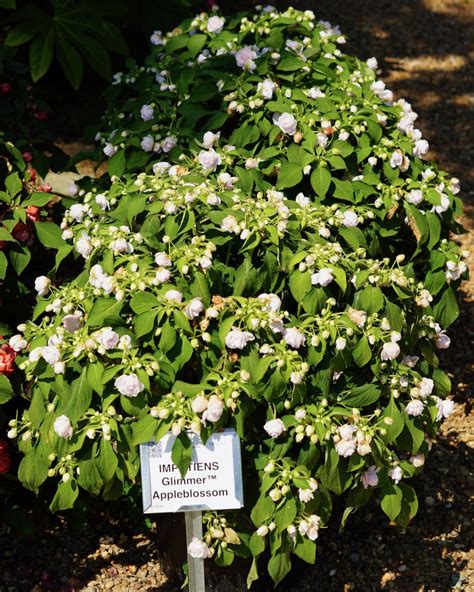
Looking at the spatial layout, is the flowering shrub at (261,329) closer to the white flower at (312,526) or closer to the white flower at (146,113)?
the white flower at (312,526)

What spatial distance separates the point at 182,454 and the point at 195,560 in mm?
362

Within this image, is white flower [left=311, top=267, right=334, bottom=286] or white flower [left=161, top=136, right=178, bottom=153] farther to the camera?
white flower [left=161, top=136, right=178, bottom=153]

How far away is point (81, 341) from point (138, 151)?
→ 1.03 metres

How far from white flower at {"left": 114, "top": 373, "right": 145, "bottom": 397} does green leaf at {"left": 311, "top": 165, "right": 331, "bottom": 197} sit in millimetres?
961

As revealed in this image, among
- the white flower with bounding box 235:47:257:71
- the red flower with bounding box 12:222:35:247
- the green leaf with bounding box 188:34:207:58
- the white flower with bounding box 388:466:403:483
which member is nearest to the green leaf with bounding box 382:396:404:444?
the white flower with bounding box 388:466:403:483

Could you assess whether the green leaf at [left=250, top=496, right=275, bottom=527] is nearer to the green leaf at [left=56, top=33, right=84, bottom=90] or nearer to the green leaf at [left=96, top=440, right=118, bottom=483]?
the green leaf at [left=96, top=440, right=118, bottom=483]

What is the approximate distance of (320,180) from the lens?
3.12m

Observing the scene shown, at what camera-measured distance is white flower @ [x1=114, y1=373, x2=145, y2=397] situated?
→ 96.5 inches

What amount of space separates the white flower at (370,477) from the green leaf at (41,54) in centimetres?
277

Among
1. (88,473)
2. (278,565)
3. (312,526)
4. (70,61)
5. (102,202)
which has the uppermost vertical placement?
(70,61)

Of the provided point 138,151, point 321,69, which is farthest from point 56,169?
point 321,69

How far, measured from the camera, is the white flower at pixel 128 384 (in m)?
2.45

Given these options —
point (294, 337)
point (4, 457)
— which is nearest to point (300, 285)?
point (294, 337)

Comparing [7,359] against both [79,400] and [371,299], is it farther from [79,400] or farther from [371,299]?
[371,299]
